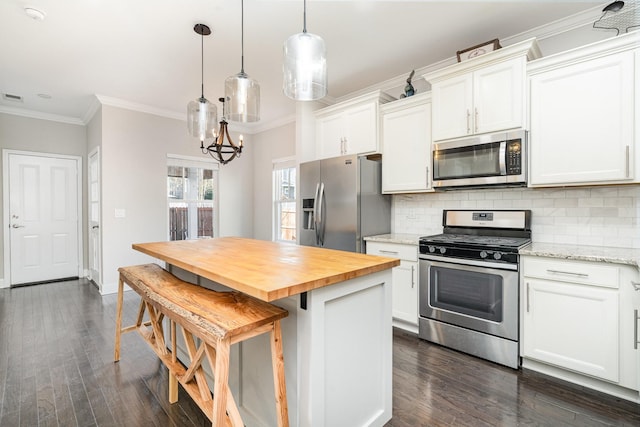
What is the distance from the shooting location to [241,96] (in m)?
2.20

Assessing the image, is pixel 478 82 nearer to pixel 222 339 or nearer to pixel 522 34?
pixel 522 34

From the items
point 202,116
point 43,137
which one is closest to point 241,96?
point 202,116

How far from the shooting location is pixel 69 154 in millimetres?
5062

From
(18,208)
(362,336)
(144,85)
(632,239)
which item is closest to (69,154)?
(18,208)

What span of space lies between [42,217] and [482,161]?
20.3 ft

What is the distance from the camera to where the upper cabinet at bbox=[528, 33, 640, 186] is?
1996 millimetres

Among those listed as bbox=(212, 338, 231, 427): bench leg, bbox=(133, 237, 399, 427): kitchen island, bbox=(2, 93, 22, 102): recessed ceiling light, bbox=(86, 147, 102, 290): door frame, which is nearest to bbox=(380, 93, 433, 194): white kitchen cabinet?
bbox=(133, 237, 399, 427): kitchen island

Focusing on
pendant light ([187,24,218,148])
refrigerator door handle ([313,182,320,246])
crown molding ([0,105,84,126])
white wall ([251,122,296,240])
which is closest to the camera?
pendant light ([187,24,218,148])

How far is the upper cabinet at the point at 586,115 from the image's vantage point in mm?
1996

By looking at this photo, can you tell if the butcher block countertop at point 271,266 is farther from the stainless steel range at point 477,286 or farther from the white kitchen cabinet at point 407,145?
the white kitchen cabinet at point 407,145

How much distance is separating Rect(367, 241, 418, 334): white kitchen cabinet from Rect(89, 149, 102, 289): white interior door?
3.97 m

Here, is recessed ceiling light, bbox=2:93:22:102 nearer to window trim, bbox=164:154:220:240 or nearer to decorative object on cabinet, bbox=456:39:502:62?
window trim, bbox=164:154:220:240

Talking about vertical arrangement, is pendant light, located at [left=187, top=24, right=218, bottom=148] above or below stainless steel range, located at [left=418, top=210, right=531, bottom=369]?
above

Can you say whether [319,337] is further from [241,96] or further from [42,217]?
[42,217]
